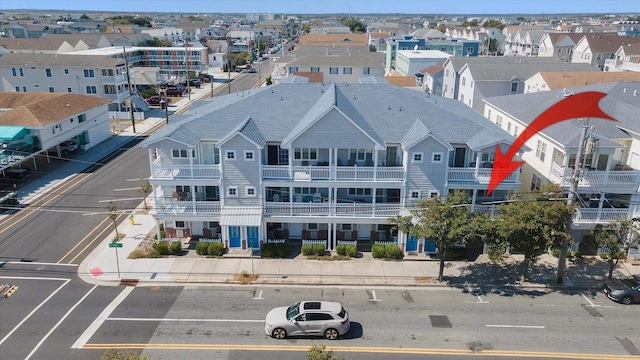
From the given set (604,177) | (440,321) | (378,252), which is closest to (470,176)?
(378,252)

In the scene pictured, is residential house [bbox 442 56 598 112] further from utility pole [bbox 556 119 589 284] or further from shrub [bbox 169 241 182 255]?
shrub [bbox 169 241 182 255]

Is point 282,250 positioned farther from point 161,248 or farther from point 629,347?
point 629,347

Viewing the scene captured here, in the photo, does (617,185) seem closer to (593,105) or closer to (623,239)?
(623,239)

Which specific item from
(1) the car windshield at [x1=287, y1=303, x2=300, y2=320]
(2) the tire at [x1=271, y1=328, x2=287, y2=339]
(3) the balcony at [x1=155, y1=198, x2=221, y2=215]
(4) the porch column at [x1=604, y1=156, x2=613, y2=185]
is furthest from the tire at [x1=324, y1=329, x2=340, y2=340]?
(4) the porch column at [x1=604, y1=156, x2=613, y2=185]

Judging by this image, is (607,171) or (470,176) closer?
(607,171)

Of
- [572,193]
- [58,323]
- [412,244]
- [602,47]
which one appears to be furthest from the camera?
[602,47]

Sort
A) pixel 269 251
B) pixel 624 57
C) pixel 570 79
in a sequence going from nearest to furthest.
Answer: pixel 269 251, pixel 570 79, pixel 624 57

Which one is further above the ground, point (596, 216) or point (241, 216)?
point (596, 216)

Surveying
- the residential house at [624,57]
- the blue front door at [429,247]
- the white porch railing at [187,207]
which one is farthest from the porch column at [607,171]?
the residential house at [624,57]

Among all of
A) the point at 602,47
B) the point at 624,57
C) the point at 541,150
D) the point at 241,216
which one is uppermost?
the point at 602,47
